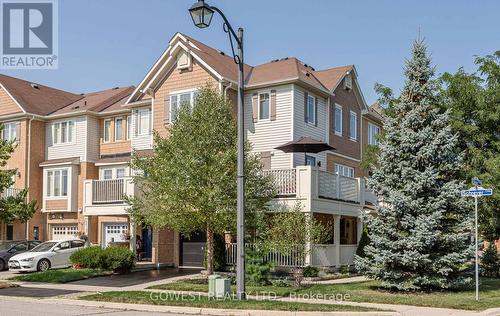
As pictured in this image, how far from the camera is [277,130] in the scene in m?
27.6

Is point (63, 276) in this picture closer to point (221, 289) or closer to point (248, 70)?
point (221, 289)

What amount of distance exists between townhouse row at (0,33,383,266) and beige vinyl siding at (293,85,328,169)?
0.05m

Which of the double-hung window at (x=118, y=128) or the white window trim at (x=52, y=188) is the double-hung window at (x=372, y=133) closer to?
the double-hung window at (x=118, y=128)

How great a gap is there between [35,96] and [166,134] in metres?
15.0

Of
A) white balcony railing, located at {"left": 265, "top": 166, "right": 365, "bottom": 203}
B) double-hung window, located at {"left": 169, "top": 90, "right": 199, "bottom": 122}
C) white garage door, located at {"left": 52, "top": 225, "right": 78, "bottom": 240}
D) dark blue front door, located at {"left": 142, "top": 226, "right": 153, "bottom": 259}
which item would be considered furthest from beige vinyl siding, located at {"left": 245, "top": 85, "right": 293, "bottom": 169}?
white garage door, located at {"left": 52, "top": 225, "right": 78, "bottom": 240}

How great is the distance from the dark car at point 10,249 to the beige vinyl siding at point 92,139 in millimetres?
6351

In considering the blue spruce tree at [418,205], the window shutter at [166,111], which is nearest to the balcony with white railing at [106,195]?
the window shutter at [166,111]

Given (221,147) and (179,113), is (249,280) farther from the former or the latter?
(179,113)

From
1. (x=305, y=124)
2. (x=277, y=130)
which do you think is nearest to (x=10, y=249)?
(x=277, y=130)

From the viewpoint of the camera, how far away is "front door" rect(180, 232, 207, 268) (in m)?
27.5

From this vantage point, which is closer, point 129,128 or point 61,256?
point 61,256

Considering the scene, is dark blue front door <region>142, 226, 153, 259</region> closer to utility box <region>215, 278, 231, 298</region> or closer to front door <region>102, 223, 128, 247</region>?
front door <region>102, 223, 128, 247</region>

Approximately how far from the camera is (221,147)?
21.5 m

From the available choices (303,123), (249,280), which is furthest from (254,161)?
(303,123)
